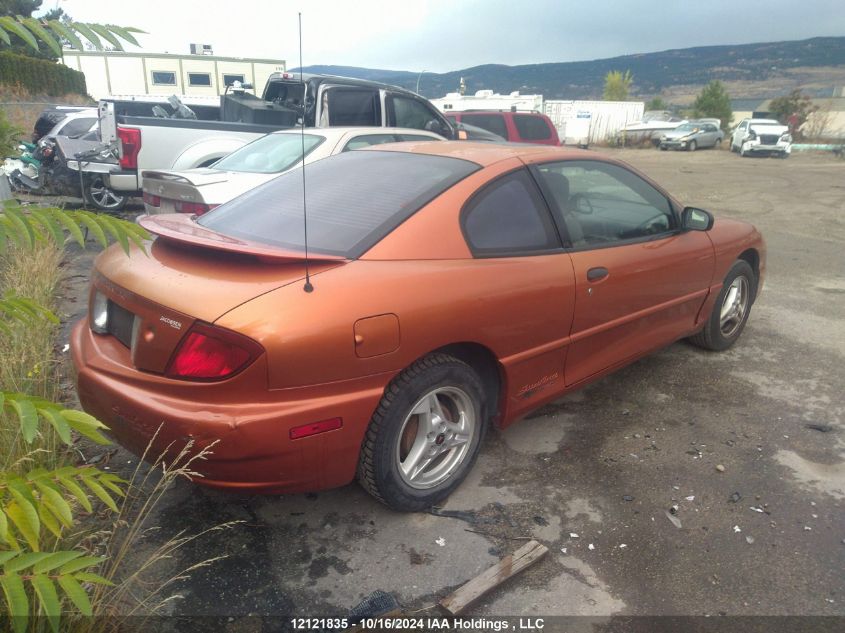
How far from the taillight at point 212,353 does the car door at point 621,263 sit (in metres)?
1.69

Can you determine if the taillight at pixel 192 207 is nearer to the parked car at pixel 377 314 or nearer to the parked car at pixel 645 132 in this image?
the parked car at pixel 377 314

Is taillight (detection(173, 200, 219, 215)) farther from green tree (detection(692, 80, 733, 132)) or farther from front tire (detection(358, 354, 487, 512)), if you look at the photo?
green tree (detection(692, 80, 733, 132))

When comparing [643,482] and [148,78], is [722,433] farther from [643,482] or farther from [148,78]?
[148,78]

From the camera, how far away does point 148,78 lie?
38531mm

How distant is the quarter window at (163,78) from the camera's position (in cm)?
3875

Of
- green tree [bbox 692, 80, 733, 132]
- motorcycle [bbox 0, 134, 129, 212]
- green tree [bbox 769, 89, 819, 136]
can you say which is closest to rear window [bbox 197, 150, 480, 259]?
motorcycle [bbox 0, 134, 129, 212]

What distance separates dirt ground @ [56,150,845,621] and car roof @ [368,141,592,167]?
1.50m

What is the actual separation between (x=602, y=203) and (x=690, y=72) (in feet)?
578

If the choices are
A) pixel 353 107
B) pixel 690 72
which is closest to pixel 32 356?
pixel 353 107

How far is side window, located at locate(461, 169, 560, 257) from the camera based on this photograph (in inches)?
112

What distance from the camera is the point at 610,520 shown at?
2.74m

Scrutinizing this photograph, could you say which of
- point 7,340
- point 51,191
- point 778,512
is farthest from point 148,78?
point 778,512

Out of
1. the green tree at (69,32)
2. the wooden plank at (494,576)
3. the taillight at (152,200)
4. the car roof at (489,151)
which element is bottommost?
the wooden plank at (494,576)

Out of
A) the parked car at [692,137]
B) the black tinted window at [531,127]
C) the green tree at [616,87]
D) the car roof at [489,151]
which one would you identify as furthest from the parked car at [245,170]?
the green tree at [616,87]
